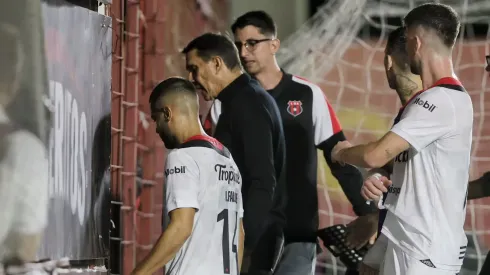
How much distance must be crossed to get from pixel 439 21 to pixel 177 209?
106cm

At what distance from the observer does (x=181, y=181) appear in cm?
322

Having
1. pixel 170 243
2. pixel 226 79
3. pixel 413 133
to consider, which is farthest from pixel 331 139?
pixel 170 243

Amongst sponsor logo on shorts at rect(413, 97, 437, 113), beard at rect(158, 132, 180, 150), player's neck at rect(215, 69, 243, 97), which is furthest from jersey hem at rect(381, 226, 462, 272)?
player's neck at rect(215, 69, 243, 97)

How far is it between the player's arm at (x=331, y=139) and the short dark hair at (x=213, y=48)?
24.5 inches

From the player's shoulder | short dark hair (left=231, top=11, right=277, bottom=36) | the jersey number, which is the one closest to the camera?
the jersey number

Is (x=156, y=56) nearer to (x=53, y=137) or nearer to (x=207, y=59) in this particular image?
(x=207, y=59)

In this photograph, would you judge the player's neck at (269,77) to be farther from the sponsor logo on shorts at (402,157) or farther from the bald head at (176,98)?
the sponsor logo on shorts at (402,157)

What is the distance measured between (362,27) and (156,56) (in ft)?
4.98

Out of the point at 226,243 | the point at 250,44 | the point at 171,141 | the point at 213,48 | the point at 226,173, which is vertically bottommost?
the point at 226,243

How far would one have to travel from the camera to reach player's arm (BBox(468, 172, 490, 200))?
439 cm

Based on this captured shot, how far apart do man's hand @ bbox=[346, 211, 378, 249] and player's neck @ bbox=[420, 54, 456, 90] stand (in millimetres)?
1002

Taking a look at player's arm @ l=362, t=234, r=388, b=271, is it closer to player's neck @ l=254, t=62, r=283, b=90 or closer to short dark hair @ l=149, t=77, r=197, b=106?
short dark hair @ l=149, t=77, r=197, b=106

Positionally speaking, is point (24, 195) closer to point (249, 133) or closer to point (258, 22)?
point (249, 133)

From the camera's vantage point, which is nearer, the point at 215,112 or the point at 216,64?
the point at 216,64
